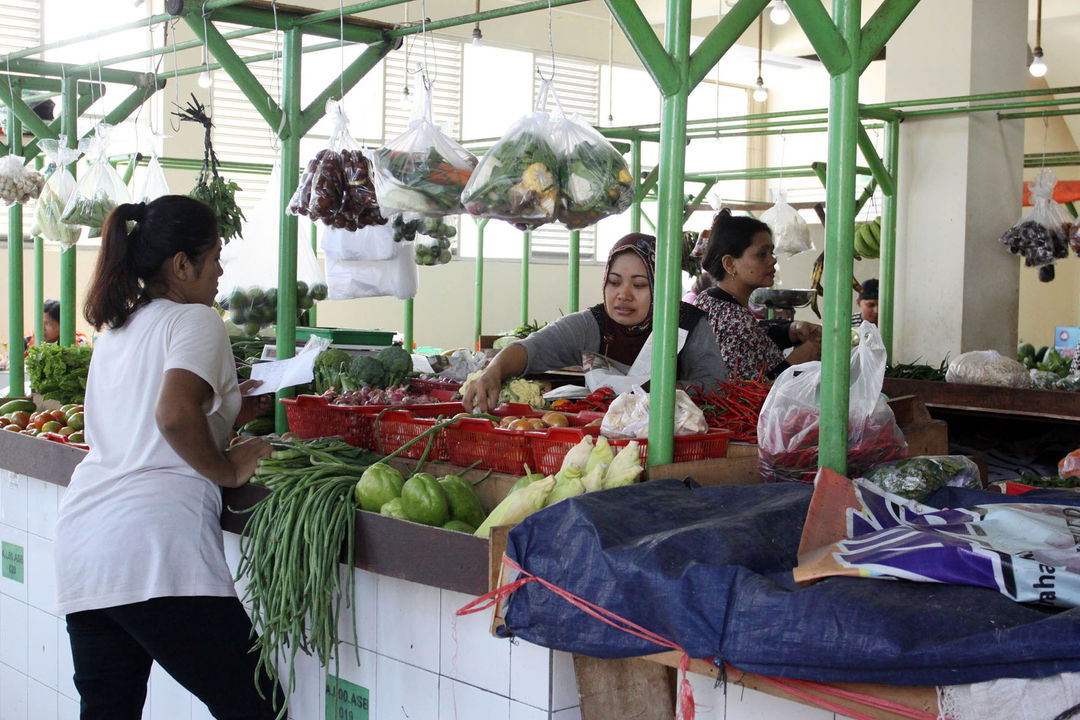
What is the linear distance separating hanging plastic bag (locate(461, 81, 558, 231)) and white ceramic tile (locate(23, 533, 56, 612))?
2.03 meters

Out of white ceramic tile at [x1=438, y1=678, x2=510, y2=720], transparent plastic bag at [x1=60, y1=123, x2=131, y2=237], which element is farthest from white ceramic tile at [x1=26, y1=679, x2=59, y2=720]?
white ceramic tile at [x1=438, y1=678, x2=510, y2=720]

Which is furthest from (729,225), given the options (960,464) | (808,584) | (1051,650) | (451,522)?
(1051,650)

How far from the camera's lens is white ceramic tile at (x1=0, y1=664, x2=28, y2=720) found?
150 inches

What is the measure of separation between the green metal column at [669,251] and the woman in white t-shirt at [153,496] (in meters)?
1.05

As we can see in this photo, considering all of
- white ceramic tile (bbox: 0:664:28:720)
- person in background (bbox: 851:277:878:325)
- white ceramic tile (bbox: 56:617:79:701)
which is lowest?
white ceramic tile (bbox: 0:664:28:720)

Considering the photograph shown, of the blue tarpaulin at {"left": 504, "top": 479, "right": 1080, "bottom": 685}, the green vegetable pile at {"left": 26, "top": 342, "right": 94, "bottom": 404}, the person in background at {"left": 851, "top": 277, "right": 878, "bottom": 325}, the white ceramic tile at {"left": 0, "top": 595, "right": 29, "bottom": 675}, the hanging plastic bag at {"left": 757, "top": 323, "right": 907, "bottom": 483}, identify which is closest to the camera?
the blue tarpaulin at {"left": 504, "top": 479, "right": 1080, "bottom": 685}

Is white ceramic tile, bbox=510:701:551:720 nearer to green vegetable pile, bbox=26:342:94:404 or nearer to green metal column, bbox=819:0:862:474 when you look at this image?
green metal column, bbox=819:0:862:474

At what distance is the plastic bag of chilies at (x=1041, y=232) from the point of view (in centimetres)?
630

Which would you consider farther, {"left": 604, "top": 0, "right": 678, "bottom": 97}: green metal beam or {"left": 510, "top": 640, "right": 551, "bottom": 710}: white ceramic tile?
{"left": 604, "top": 0, "right": 678, "bottom": 97}: green metal beam

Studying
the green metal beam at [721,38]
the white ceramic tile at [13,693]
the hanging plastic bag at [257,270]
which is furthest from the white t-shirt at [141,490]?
the hanging plastic bag at [257,270]

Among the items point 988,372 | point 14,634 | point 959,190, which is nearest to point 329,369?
point 14,634

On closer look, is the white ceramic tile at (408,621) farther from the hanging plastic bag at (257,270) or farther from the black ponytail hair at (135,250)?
the hanging plastic bag at (257,270)

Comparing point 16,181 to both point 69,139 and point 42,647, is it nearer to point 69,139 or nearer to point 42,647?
point 69,139

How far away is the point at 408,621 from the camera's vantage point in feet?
8.07
